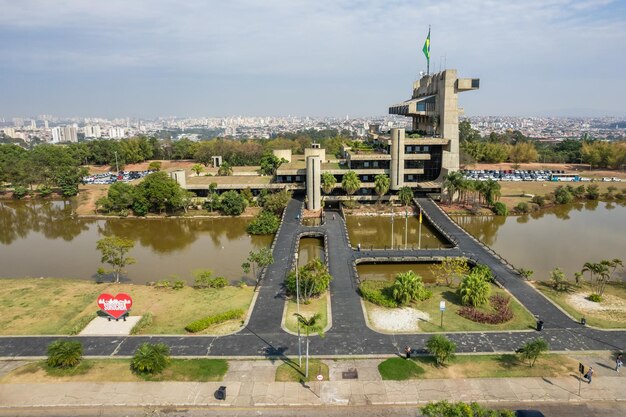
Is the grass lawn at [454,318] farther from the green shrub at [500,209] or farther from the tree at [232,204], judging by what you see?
the tree at [232,204]

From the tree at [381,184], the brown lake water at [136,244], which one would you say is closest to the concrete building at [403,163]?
the tree at [381,184]

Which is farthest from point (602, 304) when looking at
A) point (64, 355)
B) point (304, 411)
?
point (64, 355)

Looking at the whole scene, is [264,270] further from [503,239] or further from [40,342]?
[503,239]

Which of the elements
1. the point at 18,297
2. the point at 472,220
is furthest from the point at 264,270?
the point at 472,220

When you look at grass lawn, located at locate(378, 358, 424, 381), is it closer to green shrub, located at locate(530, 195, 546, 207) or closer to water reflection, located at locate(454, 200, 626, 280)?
water reflection, located at locate(454, 200, 626, 280)

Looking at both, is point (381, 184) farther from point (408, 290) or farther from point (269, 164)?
point (408, 290)

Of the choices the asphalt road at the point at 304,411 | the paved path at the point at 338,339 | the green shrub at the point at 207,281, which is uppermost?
the green shrub at the point at 207,281
